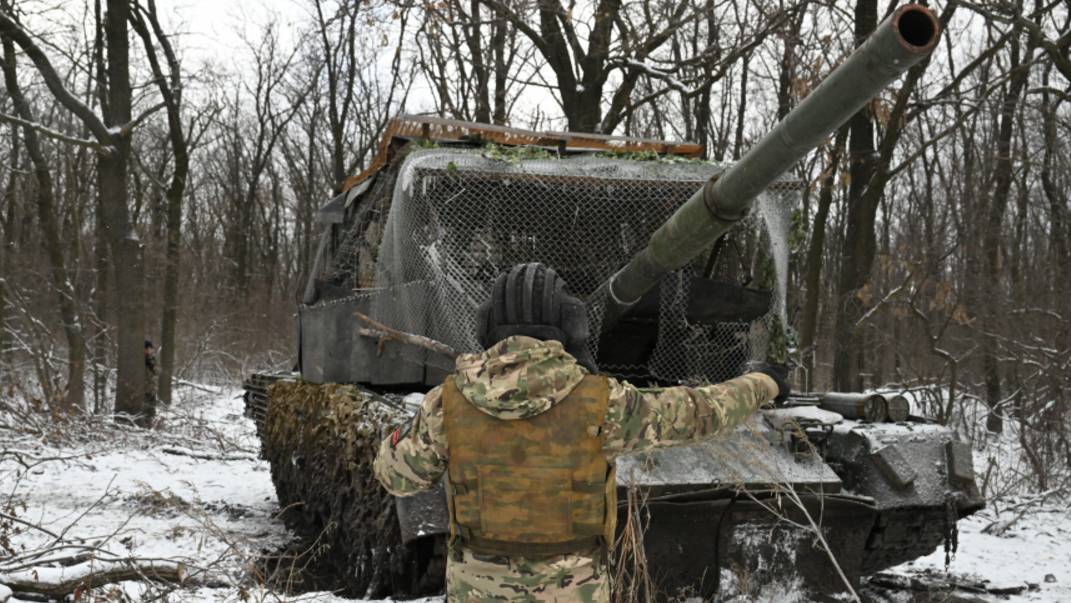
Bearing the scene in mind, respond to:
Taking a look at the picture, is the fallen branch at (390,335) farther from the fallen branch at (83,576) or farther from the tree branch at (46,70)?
the tree branch at (46,70)

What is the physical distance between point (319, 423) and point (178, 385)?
1432cm

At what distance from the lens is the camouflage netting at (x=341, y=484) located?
15.4ft

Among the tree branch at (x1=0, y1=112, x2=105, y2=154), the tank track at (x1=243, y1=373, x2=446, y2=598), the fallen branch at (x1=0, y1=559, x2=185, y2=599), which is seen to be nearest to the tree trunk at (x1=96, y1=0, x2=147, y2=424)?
the tree branch at (x1=0, y1=112, x2=105, y2=154)

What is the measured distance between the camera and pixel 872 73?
3.13 meters

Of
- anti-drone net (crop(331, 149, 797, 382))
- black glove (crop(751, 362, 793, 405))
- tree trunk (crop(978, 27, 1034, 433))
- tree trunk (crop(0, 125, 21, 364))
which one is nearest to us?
black glove (crop(751, 362, 793, 405))

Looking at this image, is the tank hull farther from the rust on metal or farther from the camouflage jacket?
the rust on metal

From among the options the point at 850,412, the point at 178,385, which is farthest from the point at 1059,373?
the point at 178,385

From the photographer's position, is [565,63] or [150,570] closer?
[150,570]

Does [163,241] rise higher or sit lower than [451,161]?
higher

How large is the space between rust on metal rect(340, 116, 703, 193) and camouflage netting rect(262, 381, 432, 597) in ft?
5.10

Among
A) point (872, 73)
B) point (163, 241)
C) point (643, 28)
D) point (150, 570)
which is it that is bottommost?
point (150, 570)

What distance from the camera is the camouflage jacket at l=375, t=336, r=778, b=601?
2480mm

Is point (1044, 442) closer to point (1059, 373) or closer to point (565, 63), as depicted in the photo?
point (1059, 373)

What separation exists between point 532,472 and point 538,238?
9.80ft
